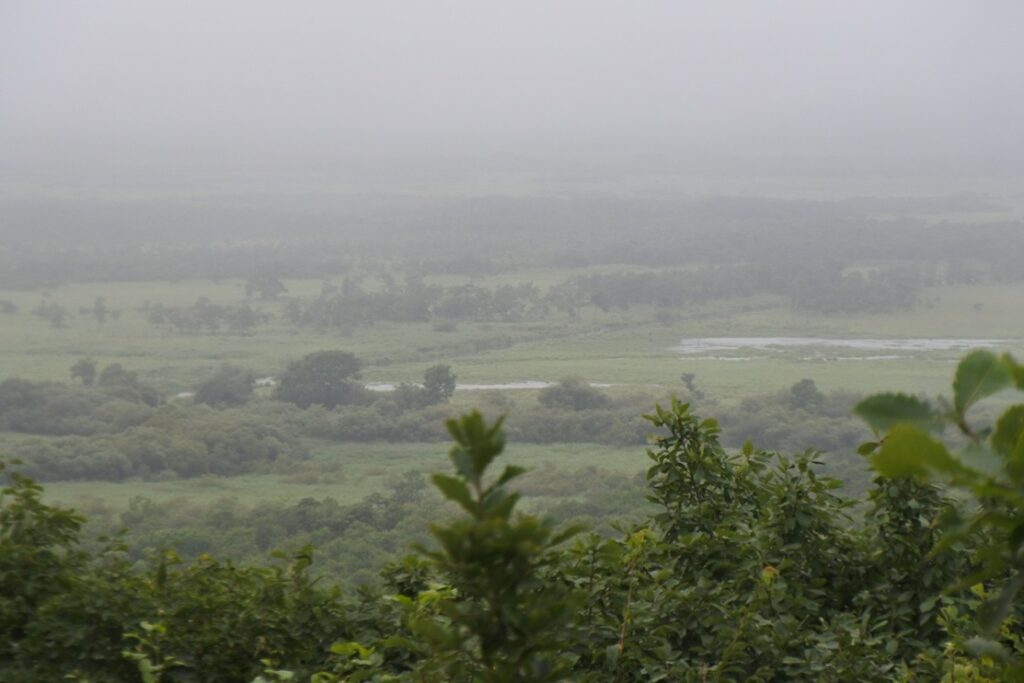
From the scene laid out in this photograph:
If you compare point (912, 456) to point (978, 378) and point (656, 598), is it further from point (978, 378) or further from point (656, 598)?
point (656, 598)

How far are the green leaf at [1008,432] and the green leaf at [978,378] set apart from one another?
0.09 feet

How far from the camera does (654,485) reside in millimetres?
5176

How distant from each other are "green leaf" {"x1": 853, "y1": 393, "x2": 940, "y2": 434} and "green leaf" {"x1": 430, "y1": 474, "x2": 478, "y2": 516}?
368 mm

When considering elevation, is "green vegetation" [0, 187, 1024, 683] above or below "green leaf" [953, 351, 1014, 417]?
below

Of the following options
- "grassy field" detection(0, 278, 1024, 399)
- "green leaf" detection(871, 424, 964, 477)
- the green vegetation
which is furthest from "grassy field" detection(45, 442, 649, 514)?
"green leaf" detection(871, 424, 964, 477)

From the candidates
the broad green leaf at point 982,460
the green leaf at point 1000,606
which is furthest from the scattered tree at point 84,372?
the broad green leaf at point 982,460

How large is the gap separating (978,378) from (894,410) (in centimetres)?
10

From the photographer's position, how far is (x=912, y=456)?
0.83 meters

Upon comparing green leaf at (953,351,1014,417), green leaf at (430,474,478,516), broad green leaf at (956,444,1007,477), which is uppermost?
green leaf at (953,351,1014,417)

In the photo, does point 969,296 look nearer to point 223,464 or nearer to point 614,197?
point 223,464

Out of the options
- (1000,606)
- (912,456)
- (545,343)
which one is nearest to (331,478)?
(1000,606)

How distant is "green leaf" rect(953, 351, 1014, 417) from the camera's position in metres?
1.01

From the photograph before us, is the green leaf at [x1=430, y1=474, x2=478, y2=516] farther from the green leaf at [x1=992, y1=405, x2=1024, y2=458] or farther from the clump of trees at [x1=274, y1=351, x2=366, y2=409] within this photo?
the clump of trees at [x1=274, y1=351, x2=366, y2=409]

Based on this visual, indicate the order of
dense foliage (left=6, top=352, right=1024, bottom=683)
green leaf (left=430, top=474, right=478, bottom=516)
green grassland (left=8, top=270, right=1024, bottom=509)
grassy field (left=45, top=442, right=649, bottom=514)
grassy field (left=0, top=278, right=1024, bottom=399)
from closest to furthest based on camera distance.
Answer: green leaf (left=430, top=474, right=478, bottom=516), dense foliage (left=6, top=352, right=1024, bottom=683), grassy field (left=45, top=442, right=649, bottom=514), green grassland (left=8, top=270, right=1024, bottom=509), grassy field (left=0, top=278, right=1024, bottom=399)
